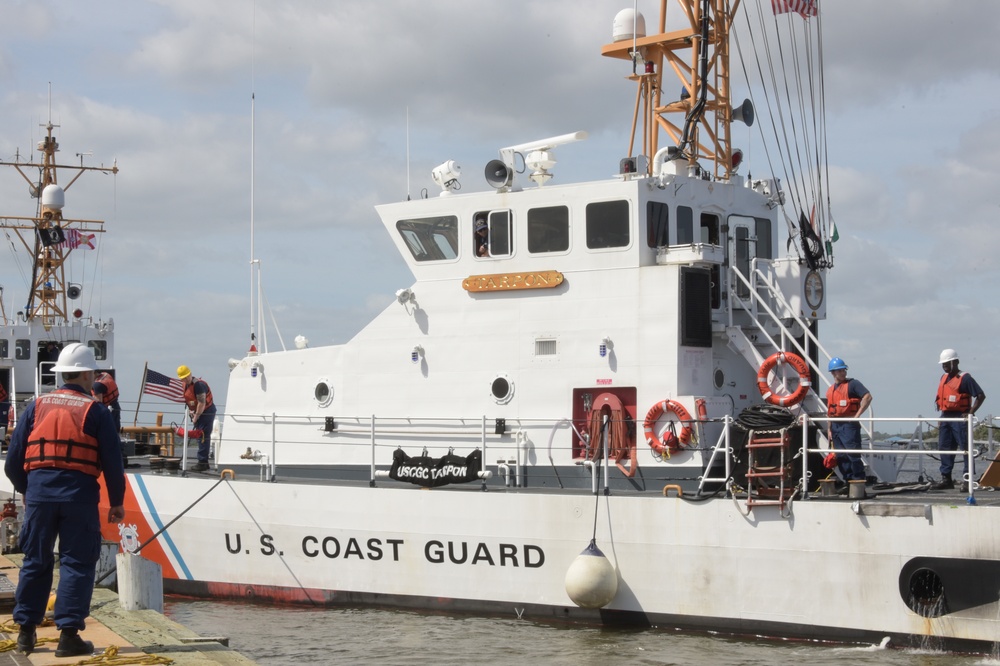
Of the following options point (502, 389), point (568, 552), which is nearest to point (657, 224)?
point (502, 389)

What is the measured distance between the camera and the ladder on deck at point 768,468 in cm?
1088

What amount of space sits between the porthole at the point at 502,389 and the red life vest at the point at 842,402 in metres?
3.62

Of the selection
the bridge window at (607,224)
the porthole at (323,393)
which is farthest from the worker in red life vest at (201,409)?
the bridge window at (607,224)

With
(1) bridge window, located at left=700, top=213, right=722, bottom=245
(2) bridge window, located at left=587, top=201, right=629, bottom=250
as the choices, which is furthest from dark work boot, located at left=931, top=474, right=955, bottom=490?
(2) bridge window, located at left=587, top=201, right=629, bottom=250

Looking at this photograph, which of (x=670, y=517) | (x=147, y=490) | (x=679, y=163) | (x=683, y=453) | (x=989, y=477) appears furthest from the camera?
(x=147, y=490)

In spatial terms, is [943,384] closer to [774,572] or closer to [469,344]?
[774,572]

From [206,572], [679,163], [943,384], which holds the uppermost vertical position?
[679,163]

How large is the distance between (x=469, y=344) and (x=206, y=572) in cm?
427

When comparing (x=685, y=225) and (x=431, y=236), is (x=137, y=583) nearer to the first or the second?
(x=431, y=236)

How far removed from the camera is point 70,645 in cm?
661

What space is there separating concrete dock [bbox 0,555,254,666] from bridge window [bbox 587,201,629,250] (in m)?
6.59

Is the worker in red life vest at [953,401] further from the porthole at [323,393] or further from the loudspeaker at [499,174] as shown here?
the porthole at [323,393]

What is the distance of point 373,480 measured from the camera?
12852 mm

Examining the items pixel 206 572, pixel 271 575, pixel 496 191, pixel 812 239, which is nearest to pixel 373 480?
pixel 271 575
